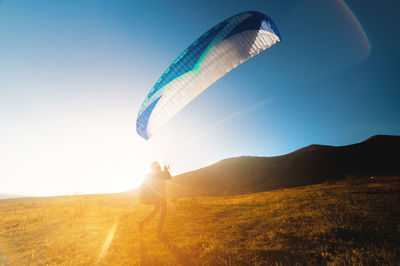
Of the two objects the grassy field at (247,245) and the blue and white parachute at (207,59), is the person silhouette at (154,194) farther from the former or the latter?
the blue and white parachute at (207,59)

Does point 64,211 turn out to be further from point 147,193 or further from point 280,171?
point 280,171

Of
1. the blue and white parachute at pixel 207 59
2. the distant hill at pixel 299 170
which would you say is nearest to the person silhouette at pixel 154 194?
the blue and white parachute at pixel 207 59

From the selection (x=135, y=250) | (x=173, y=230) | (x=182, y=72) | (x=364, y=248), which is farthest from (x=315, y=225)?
(x=182, y=72)

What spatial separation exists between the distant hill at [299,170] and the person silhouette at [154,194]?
43823 millimetres

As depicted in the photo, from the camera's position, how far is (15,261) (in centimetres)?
400

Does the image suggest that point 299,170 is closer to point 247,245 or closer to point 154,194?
point 247,245

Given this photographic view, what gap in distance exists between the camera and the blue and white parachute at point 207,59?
22.8ft

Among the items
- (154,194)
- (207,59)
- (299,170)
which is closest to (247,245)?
(154,194)

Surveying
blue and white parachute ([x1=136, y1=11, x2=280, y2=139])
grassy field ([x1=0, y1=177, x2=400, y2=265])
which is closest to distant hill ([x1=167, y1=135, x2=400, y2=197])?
grassy field ([x1=0, y1=177, x2=400, y2=265])

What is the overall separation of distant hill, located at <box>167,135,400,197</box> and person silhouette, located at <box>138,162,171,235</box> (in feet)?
144

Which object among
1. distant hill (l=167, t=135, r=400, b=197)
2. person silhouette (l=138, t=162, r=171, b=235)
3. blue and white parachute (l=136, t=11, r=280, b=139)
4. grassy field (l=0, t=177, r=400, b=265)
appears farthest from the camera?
distant hill (l=167, t=135, r=400, b=197)

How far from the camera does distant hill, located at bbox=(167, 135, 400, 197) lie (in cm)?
4800

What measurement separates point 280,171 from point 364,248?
60.6m

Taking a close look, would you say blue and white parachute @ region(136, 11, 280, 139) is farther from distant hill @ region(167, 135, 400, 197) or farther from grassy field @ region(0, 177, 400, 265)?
distant hill @ region(167, 135, 400, 197)
